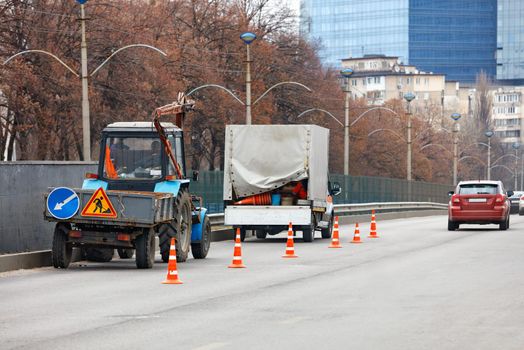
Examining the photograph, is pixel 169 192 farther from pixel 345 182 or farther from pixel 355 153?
pixel 355 153

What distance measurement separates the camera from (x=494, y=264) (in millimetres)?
23188

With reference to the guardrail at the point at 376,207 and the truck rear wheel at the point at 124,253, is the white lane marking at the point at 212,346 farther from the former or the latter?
the guardrail at the point at 376,207

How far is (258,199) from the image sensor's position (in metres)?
33.4

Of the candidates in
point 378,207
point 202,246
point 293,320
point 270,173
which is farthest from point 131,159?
point 378,207

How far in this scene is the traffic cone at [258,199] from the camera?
33.3 meters

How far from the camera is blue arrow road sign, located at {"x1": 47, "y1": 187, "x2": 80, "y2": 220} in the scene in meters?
21.2

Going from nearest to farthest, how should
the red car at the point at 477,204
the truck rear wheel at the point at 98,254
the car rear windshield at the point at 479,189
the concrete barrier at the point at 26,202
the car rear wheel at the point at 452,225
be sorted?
1. the concrete barrier at the point at 26,202
2. the truck rear wheel at the point at 98,254
3. the red car at the point at 477,204
4. the car rear windshield at the point at 479,189
5. the car rear wheel at the point at 452,225

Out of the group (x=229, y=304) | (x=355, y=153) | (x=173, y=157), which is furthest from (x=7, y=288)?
(x=355, y=153)

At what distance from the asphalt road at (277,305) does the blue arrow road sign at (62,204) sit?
99cm

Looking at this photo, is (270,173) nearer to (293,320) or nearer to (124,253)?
(124,253)

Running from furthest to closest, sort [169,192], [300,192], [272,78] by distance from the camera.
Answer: [272,78] → [300,192] → [169,192]

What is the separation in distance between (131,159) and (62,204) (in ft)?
8.49

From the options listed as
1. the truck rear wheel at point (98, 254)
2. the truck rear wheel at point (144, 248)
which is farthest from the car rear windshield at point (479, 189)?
the truck rear wheel at point (144, 248)

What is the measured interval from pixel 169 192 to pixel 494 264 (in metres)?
6.16
